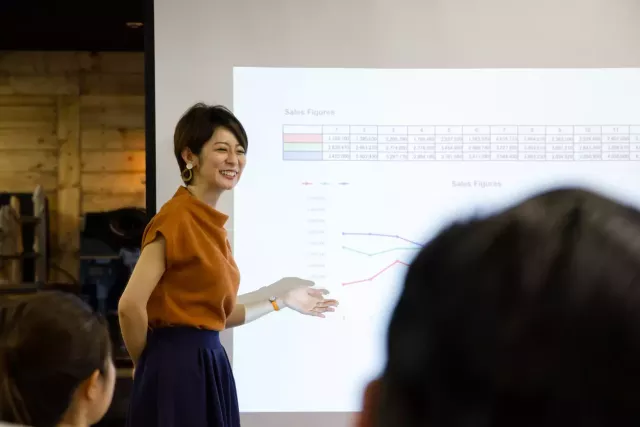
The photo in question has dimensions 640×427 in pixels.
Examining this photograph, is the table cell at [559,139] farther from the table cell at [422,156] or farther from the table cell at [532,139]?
the table cell at [422,156]

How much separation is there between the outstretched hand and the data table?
0.49 metres

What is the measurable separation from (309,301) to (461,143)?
0.82m

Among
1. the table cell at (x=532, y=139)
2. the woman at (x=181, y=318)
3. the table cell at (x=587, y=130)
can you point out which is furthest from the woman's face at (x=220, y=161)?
the table cell at (x=587, y=130)

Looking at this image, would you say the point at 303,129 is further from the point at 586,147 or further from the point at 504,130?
the point at 586,147

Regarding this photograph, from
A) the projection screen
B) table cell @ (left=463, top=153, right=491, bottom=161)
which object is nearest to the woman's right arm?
the projection screen

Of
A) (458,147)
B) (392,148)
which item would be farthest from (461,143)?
(392,148)

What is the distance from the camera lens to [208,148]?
1932 mm

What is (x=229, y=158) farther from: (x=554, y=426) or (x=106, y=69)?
(x=106, y=69)

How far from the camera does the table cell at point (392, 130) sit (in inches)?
96.4

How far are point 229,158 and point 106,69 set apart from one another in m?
3.18

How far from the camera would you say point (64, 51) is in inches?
184

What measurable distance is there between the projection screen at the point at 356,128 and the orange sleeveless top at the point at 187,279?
2.15ft

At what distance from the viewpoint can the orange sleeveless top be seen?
169 centimetres

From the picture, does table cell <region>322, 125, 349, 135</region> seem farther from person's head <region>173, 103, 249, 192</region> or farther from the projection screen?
person's head <region>173, 103, 249, 192</region>
